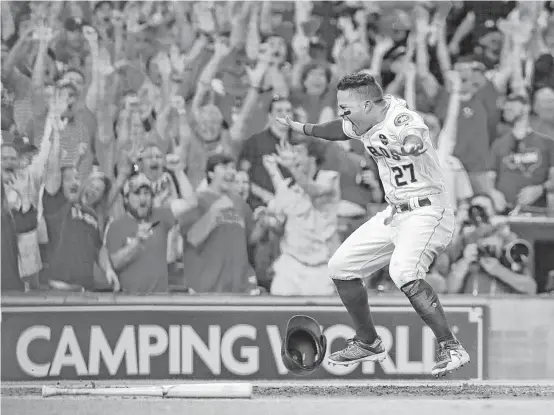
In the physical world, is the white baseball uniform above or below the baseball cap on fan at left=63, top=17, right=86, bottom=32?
below

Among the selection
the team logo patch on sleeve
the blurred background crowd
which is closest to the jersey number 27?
the team logo patch on sleeve

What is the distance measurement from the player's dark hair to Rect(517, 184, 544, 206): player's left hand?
348 cm

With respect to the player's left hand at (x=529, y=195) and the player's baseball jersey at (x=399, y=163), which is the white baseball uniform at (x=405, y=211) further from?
the player's left hand at (x=529, y=195)

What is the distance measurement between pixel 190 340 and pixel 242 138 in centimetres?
191

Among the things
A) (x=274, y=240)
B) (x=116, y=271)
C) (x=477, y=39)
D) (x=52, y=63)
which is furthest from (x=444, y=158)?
(x=52, y=63)

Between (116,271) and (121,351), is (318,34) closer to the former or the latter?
(116,271)

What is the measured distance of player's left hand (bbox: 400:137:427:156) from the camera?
16.7 ft

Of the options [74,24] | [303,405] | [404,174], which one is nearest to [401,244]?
[404,174]

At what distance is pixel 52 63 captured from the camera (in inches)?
343

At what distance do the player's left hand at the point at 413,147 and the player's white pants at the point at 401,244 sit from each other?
531 mm

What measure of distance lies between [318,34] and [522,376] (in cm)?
365

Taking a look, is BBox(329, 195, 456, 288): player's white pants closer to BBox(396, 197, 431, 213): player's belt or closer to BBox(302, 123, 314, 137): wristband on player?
BBox(396, 197, 431, 213): player's belt

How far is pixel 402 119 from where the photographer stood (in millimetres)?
5402

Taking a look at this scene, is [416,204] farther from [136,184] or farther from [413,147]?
[136,184]
